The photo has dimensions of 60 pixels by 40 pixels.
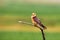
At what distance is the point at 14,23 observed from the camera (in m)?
14.5

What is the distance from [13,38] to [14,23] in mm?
3690

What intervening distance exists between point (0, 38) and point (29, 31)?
8.10ft

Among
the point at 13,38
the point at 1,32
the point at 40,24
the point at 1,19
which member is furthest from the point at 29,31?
the point at 40,24

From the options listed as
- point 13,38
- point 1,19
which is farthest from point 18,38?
point 1,19

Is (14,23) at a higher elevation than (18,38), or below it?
higher

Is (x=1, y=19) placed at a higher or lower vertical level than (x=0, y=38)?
higher

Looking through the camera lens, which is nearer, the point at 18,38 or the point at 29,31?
the point at 18,38

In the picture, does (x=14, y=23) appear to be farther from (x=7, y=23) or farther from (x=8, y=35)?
(x=8, y=35)

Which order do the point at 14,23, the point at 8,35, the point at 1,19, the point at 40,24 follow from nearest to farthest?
the point at 40,24, the point at 8,35, the point at 14,23, the point at 1,19

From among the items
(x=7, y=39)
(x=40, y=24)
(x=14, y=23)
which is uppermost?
(x=14, y=23)

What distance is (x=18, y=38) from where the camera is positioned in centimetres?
1078

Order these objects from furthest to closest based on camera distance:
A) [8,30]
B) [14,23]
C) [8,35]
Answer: [14,23], [8,30], [8,35]

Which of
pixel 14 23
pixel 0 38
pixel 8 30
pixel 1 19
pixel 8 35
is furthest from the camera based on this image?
pixel 1 19

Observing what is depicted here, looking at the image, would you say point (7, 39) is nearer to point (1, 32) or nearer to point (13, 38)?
point (13, 38)
